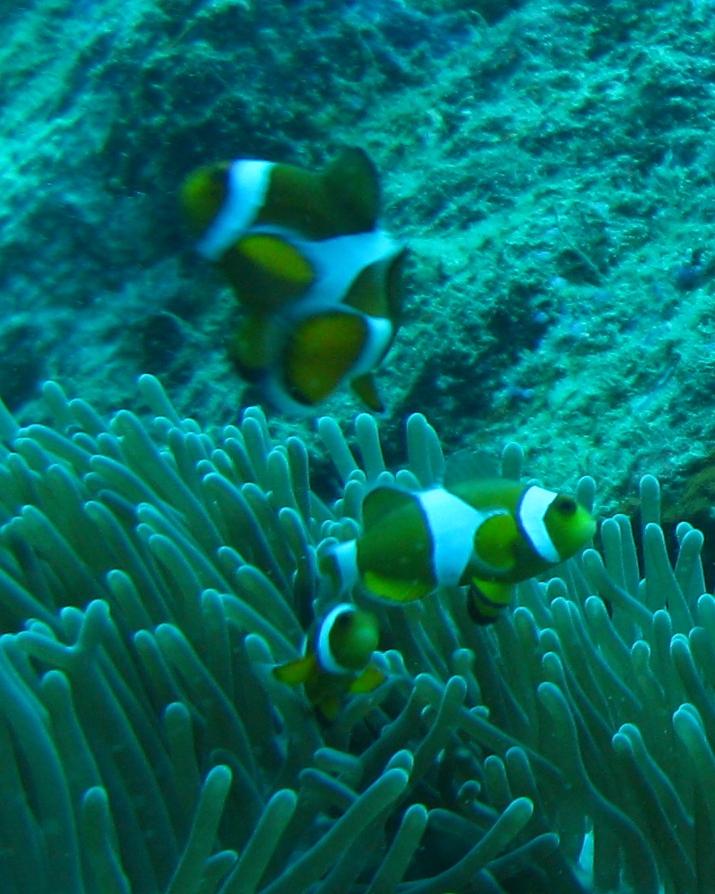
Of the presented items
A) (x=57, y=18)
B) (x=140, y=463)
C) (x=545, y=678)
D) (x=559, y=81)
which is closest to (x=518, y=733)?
(x=545, y=678)

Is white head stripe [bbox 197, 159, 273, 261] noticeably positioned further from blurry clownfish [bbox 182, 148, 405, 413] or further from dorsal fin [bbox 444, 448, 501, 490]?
dorsal fin [bbox 444, 448, 501, 490]

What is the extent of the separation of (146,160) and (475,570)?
3004 mm

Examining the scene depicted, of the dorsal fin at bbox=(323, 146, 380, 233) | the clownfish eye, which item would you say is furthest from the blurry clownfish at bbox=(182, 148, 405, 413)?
the clownfish eye

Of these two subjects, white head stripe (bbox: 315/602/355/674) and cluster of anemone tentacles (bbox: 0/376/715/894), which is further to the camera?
white head stripe (bbox: 315/602/355/674)

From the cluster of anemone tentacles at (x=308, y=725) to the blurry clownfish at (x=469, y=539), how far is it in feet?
0.50

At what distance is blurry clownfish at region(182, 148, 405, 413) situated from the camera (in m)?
1.30

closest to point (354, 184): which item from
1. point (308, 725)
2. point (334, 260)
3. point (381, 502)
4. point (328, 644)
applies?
point (334, 260)

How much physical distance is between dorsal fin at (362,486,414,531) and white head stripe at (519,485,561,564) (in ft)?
0.62

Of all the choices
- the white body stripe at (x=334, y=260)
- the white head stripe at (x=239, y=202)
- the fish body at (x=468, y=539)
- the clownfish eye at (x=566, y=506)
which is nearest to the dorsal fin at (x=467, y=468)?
the fish body at (x=468, y=539)

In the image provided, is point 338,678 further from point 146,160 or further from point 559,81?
point 146,160

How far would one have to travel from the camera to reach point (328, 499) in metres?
3.17

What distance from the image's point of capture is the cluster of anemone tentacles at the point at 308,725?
1.26 meters

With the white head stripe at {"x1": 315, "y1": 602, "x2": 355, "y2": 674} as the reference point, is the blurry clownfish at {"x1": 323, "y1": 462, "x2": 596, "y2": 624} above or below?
above

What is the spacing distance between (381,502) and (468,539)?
0.15 meters
